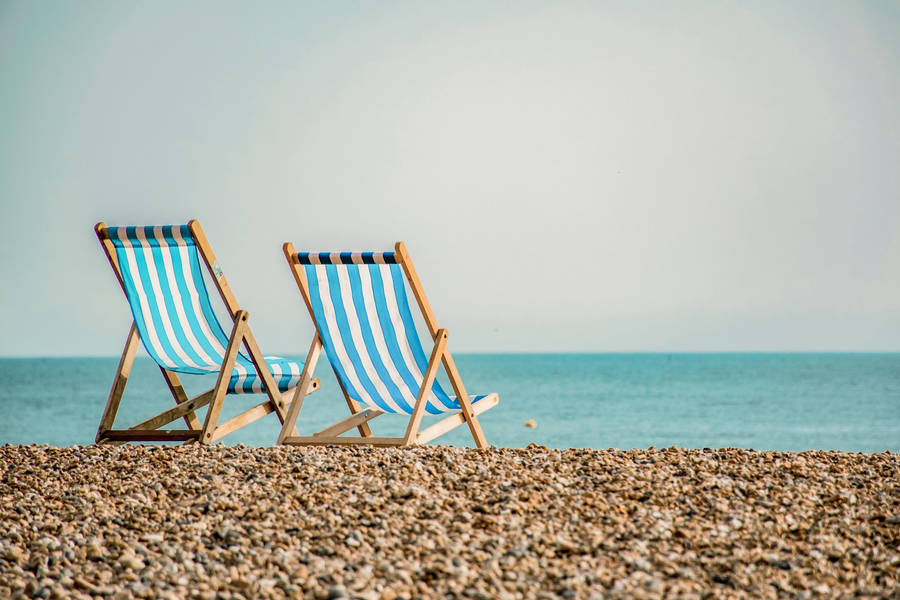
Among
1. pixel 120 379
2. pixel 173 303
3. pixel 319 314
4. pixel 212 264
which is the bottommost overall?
pixel 120 379

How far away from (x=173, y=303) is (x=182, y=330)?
143 millimetres

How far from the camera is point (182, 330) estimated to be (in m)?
4.79

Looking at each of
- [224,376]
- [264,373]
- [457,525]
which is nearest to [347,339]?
[264,373]

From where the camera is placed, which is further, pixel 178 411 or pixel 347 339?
pixel 178 411

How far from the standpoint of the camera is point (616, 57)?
37125 millimetres

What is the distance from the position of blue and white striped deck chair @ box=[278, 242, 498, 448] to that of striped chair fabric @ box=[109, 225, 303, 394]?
1.48 ft

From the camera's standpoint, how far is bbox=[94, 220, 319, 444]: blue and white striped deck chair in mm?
4539

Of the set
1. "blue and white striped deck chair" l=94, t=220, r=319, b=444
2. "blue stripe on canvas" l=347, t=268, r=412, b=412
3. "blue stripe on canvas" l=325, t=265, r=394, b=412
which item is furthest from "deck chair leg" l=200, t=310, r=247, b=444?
"blue stripe on canvas" l=347, t=268, r=412, b=412

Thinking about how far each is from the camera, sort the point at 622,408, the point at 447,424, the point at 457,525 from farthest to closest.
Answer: the point at 622,408 < the point at 447,424 < the point at 457,525

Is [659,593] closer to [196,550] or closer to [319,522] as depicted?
[319,522]

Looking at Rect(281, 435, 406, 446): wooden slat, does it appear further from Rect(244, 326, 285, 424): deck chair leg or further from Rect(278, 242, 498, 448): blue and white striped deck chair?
Rect(244, 326, 285, 424): deck chair leg

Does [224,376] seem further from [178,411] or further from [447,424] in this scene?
[447,424]

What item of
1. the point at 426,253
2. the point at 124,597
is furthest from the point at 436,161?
the point at 124,597

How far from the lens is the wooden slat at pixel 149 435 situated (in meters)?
4.51
